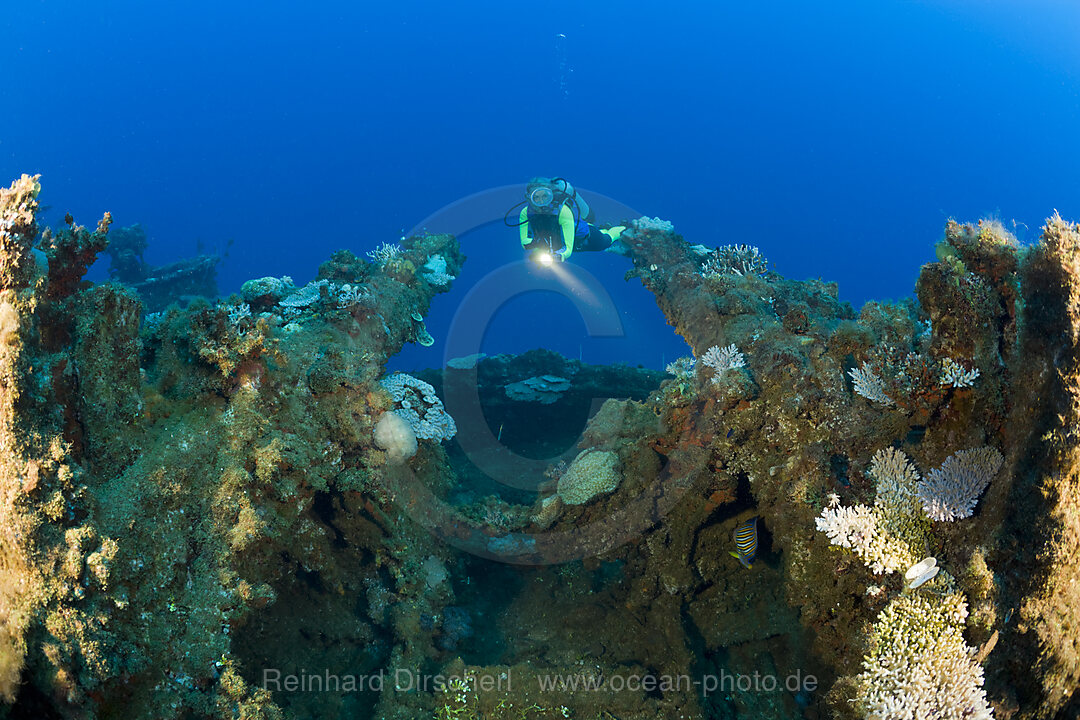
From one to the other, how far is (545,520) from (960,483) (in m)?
4.04

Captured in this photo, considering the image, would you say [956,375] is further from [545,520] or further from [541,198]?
[541,198]

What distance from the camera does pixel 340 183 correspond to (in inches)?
3868

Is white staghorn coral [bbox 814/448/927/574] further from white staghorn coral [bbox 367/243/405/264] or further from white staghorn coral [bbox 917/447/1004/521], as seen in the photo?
white staghorn coral [bbox 367/243/405/264]

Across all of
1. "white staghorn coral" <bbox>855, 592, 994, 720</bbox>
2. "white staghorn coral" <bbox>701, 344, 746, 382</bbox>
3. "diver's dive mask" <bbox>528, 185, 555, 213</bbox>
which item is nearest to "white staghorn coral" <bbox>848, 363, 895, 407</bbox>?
"white staghorn coral" <bbox>701, 344, 746, 382</bbox>

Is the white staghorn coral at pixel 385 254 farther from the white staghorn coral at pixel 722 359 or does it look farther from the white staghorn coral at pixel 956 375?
the white staghorn coral at pixel 956 375

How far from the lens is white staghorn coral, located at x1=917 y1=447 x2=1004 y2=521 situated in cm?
371

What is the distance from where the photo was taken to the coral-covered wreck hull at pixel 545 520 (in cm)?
317

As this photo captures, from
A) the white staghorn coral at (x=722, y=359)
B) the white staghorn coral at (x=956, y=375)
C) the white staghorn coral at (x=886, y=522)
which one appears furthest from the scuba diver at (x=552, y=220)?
the white staghorn coral at (x=886, y=522)

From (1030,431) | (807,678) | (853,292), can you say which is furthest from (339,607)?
(853,292)

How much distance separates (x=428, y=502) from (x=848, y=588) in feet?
14.1

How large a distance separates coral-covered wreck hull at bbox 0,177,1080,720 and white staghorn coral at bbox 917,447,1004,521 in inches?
2.1

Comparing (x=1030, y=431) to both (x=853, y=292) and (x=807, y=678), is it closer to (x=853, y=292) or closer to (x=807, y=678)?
(x=807, y=678)

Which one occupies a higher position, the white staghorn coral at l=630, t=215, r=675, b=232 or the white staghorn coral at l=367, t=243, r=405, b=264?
the white staghorn coral at l=630, t=215, r=675, b=232

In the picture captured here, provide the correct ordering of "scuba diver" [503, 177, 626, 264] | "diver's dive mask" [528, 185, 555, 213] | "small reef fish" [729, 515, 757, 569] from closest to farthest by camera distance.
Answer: "small reef fish" [729, 515, 757, 569] → "diver's dive mask" [528, 185, 555, 213] → "scuba diver" [503, 177, 626, 264]
